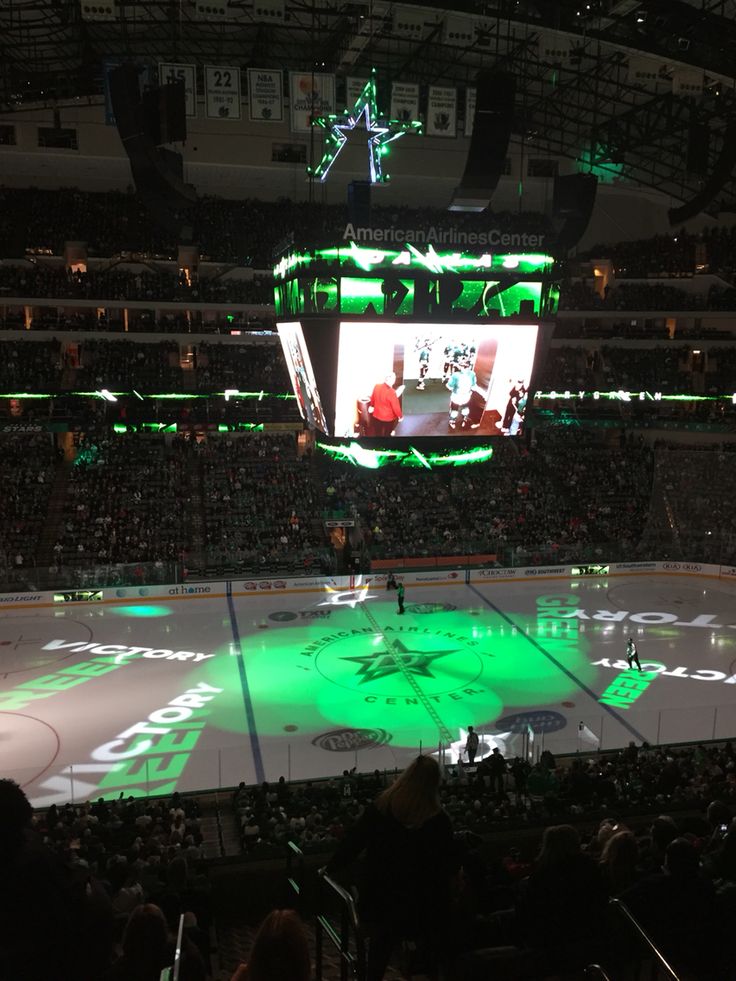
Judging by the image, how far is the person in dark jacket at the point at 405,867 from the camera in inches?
127

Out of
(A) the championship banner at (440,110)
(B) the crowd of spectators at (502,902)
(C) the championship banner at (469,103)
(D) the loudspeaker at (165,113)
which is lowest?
(B) the crowd of spectators at (502,902)

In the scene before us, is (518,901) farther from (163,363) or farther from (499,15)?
(163,363)

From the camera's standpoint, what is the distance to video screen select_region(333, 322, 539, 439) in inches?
582

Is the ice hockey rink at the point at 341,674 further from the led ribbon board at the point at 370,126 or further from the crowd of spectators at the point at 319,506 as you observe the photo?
the led ribbon board at the point at 370,126

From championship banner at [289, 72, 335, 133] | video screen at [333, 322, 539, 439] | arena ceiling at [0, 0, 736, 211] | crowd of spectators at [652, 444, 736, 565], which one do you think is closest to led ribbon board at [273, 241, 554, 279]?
video screen at [333, 322, 539, 439]

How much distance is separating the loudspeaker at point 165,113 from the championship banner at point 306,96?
21.0 feet

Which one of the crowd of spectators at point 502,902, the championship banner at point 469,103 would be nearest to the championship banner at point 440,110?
the championship banner at point 469,103

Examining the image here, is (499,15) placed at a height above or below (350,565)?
above

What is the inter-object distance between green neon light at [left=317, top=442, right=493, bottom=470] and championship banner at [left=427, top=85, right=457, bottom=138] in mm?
9100

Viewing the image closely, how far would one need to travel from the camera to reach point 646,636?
22.6 m

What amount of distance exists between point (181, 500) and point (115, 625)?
807 centimetres

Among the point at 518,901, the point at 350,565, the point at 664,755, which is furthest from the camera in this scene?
the point at 350,565

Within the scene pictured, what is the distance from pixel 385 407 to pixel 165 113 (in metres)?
6.32

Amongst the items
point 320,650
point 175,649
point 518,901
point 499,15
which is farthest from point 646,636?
point 518,901
